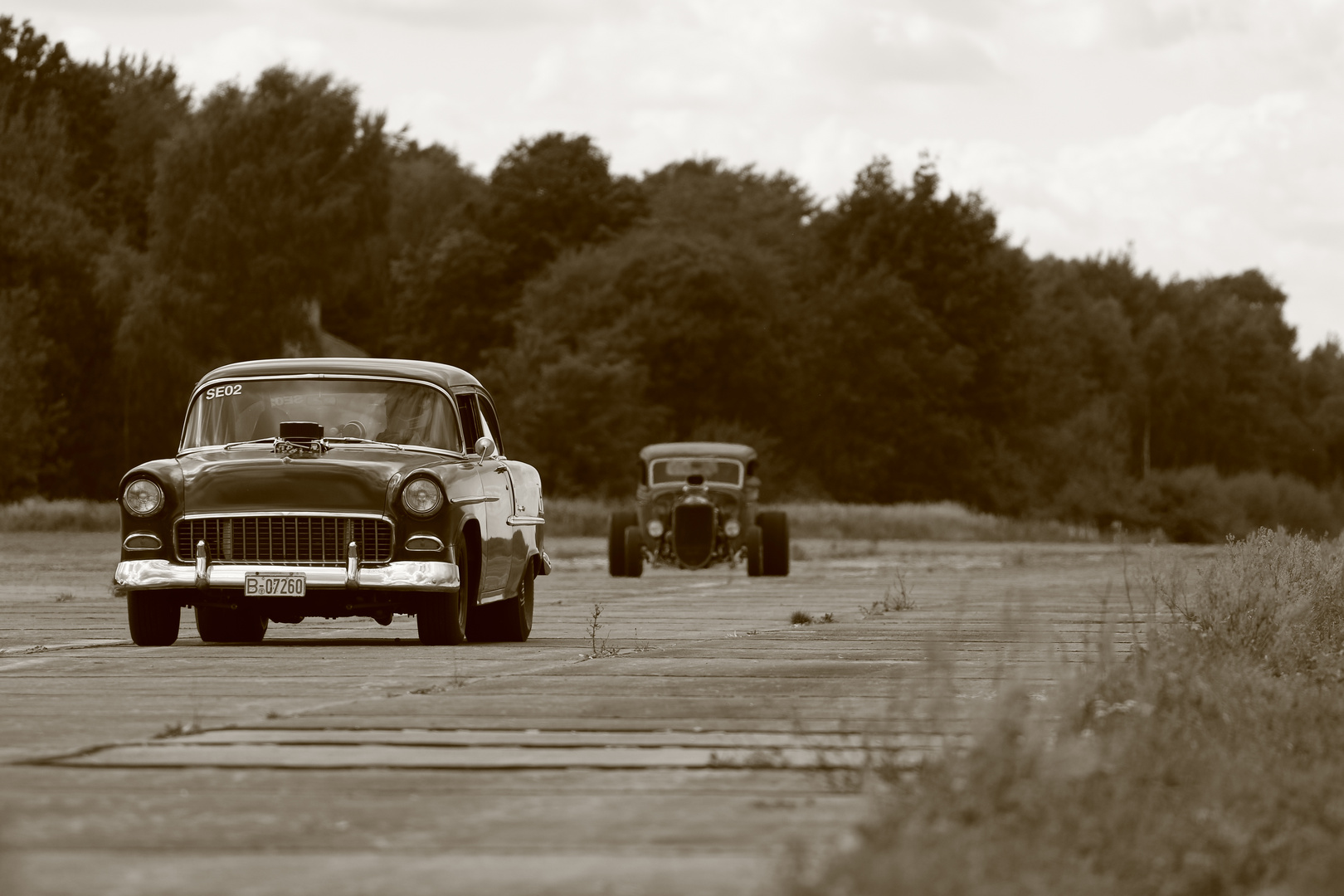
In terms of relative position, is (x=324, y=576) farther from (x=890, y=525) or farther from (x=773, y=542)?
(x=890, y=525)

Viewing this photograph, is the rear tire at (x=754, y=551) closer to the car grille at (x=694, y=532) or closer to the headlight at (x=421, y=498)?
the car grille at (x=694, y=532)

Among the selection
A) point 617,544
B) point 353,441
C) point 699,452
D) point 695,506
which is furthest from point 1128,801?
point 699,452

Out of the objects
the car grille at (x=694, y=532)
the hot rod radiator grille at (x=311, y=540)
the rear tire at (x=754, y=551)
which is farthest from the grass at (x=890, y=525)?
the hot rod radiator grille at (x=311, y=540)

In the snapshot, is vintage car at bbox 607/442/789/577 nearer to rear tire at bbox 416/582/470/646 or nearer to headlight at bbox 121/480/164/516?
rear tire at bbox 416/582/470/646

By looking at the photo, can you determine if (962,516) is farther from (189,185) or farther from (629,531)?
(629,531)

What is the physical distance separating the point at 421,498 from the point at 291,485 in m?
0.80

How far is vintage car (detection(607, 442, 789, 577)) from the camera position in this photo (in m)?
33.8

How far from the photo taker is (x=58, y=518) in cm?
5534

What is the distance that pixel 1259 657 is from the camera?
1084 cm

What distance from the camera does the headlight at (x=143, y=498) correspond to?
552 inches

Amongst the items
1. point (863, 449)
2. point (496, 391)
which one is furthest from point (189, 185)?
point (863, 449)

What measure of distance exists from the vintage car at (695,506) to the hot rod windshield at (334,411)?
56.5 feet

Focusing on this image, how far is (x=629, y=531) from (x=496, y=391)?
153 ft

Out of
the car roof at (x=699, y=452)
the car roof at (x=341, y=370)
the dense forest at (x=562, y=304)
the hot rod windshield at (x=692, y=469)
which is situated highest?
the dense forest at (x=562, y=304)
